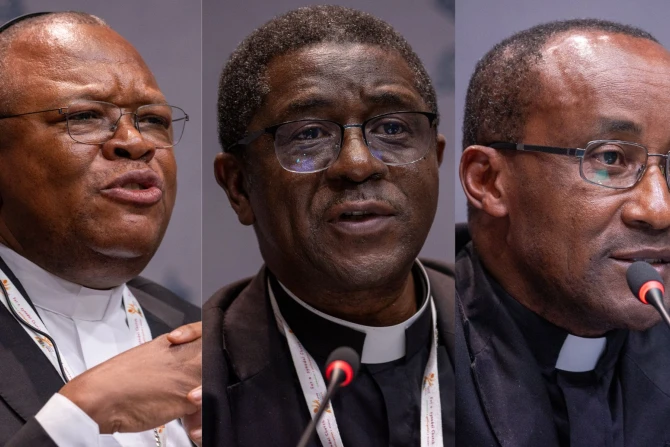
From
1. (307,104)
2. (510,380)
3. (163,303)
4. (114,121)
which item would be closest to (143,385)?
(163,303)

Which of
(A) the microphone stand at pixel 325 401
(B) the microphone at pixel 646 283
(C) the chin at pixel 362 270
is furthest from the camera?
(C) the chin at pixel 362 270

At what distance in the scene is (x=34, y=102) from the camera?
214cm

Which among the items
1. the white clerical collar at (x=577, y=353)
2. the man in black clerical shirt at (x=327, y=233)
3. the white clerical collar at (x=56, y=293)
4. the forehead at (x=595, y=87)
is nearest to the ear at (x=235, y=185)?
the man in black clerical shirt at (x=327, y=233)

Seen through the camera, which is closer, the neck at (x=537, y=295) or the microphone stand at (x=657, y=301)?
the microphone stand at (x=657, y=301)

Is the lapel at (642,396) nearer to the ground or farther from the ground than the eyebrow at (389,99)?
nearer to the ground

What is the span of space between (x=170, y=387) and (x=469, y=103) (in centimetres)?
107

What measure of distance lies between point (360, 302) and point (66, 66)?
97 cm

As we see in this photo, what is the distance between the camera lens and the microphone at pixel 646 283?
1.89m

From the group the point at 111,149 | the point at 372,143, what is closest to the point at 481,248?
the point at 372,143

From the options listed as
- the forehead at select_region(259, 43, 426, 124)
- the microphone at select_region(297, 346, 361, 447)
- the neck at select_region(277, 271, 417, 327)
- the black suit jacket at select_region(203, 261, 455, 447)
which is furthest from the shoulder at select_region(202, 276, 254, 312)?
the forehead at select_region(259, 43, 426, 124)

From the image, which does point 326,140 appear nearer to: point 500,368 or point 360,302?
point 360,302

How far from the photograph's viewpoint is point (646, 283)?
1939 millimetres

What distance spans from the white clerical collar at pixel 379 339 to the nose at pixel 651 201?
615 mm

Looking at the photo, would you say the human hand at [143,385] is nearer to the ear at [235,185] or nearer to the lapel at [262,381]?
the lapel at [262,381]
